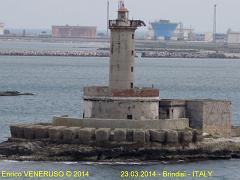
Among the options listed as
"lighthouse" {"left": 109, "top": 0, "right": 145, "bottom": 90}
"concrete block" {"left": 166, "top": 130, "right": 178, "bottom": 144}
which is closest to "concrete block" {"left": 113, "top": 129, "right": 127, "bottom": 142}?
"concrete block" {"left": 166, "top": 130, "right": 178, "bottom": 144}

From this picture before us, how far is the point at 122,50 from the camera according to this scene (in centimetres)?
5016

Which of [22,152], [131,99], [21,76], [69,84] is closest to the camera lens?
[22,152]

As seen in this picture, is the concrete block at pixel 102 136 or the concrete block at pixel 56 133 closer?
the concrete block at pixel 102 136

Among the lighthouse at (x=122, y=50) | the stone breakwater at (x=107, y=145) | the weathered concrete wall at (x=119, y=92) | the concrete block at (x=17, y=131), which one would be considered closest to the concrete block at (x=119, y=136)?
the stone breakwater at (x=107, y=145)

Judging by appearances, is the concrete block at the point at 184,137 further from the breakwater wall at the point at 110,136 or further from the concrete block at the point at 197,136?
the concrete block at the point at 197,136

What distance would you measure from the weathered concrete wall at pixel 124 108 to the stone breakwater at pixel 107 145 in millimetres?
2360

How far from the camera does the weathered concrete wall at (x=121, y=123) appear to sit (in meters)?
48.4

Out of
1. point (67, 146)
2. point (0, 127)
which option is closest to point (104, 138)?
point (67, 146)

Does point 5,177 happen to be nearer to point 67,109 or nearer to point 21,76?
point 67,109

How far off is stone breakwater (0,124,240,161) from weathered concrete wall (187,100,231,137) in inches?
107

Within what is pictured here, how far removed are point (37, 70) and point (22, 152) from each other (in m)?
91.5

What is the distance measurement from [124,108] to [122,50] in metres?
2.66

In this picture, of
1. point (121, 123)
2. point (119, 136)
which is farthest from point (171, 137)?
point (121, 123)

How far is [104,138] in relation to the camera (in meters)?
46.7
